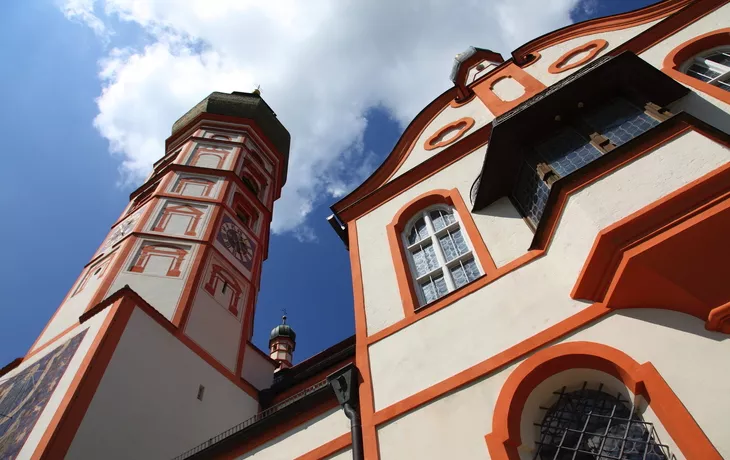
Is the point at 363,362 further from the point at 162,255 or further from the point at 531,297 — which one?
the point at 162,255

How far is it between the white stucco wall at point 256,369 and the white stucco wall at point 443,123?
6.06 metres

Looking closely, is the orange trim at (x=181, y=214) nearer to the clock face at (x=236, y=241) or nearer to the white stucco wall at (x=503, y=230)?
the clock face at (x=236, y=241)

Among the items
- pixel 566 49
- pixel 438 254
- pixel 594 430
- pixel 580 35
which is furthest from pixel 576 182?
pixel 580 35

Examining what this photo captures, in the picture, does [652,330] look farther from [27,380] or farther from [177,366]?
[27,380]

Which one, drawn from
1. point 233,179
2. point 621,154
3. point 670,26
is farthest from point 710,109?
point 233,179

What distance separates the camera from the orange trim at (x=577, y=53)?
1068 centimetres

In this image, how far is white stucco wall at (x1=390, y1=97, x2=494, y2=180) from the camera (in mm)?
10609

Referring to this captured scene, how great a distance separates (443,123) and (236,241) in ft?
25.3

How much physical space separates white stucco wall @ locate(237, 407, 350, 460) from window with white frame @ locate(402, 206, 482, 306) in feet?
6.26

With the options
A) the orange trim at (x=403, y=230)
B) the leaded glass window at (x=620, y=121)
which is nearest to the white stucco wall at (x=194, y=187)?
the orange trim at (x=403, y=230)

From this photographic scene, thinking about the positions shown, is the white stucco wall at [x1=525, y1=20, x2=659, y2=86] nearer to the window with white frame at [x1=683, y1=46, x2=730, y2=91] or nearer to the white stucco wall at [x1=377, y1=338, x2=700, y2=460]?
the window with white frame at [x1=683, y1=46, x2=730, y2=91]

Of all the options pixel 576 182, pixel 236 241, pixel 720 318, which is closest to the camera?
pixel 720 318

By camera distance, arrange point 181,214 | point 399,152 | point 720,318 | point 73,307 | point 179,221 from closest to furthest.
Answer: point 720,318
point 399,152
point 73,307
point 179,221
point 181,214

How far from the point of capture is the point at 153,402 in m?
9.99
